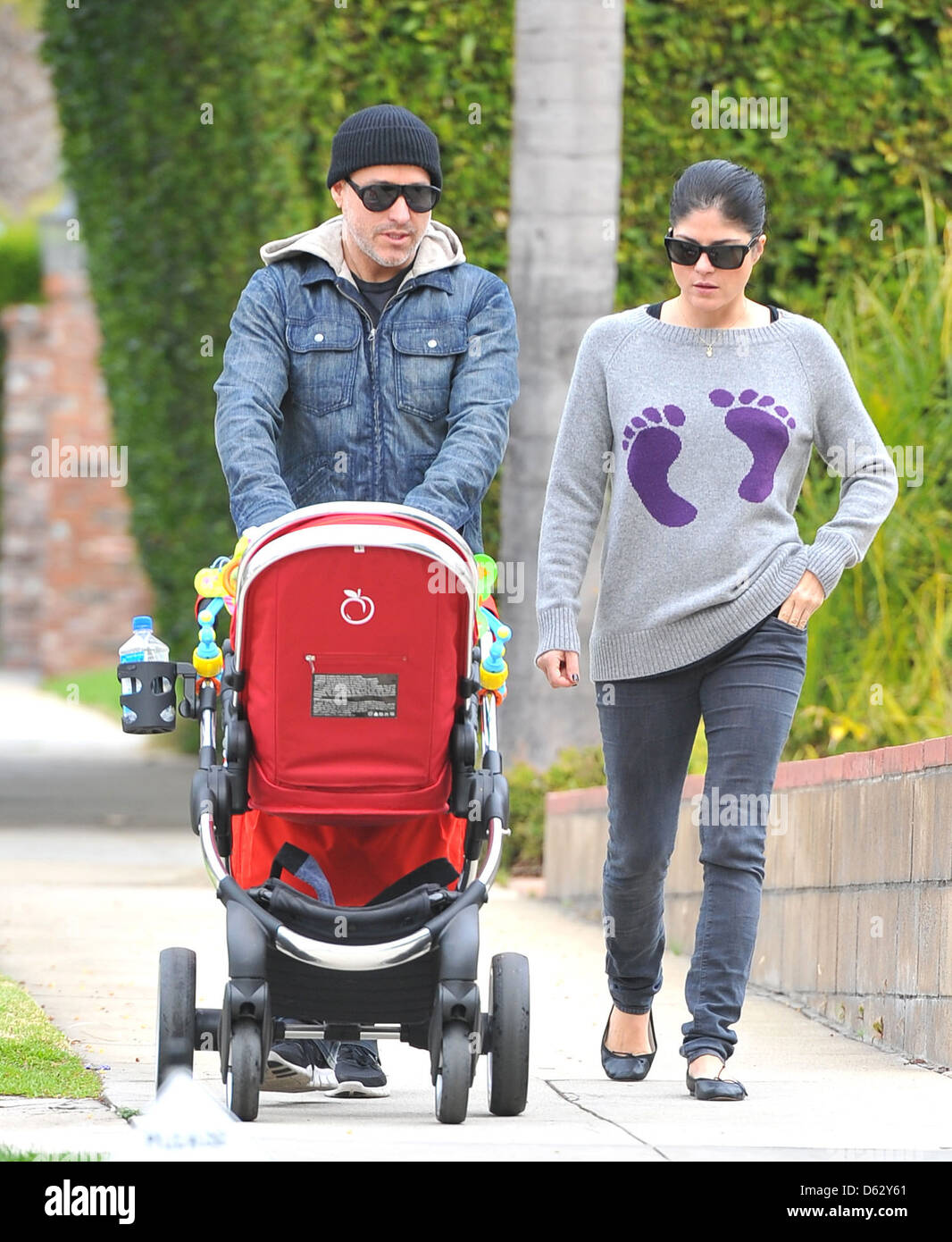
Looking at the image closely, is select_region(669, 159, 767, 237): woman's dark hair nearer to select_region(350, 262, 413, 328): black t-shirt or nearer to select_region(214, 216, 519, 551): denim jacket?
select_region(214, 216, 519, 551): denim jacket

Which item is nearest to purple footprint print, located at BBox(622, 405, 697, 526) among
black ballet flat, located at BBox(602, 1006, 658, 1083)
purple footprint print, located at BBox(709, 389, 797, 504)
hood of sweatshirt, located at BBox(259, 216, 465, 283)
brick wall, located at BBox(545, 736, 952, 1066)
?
purple footprint print, located at BBox(709, 389, 797, 504)

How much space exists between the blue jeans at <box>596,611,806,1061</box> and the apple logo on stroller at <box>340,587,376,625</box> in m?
0.81

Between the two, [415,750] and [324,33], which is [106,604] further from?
[415,750]

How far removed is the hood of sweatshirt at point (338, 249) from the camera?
4.64 metres

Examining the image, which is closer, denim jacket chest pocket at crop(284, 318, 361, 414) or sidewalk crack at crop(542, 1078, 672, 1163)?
sidewalk crack at crop(542, 1078, 672, 1163)

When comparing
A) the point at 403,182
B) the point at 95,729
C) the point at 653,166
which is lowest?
the point at 95,729

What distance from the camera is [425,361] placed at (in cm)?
461

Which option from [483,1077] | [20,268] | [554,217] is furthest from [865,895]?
[20,268]

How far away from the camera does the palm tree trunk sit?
30.0ft
